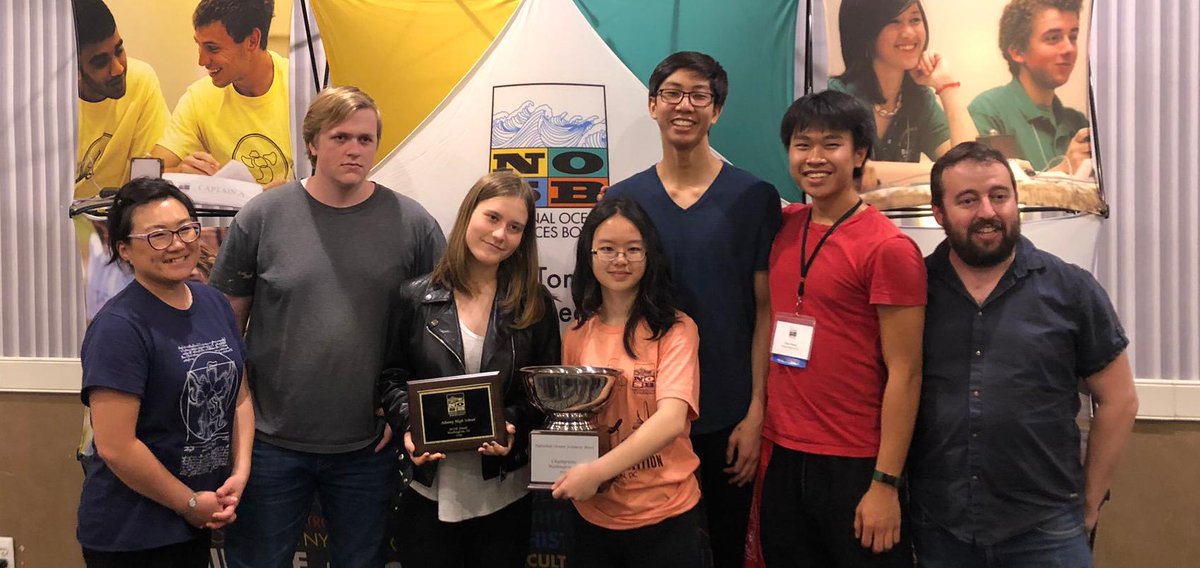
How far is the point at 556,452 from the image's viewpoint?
1.74m

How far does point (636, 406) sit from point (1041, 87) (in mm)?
1804

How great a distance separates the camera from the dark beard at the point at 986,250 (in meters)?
1.73

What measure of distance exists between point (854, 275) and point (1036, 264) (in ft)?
1.45

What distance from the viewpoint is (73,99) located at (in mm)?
3207

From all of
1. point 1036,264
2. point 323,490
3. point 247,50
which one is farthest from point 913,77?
point 247,50

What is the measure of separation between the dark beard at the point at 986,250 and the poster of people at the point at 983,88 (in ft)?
2.34

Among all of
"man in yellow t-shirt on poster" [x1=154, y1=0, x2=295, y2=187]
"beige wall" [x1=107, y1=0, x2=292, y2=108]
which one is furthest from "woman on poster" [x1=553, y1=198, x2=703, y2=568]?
"beige wall" [x1=107, y1=0, x2=292, y2=108]

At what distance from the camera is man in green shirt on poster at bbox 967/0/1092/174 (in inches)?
93.7

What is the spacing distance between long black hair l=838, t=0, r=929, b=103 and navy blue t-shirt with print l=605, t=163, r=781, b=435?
74 cm

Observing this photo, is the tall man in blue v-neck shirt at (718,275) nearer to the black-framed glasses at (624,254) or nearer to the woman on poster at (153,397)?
the black-framed glasses at (624,254)

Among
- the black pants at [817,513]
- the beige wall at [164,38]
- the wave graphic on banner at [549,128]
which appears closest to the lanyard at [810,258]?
the black pants at [817,513]

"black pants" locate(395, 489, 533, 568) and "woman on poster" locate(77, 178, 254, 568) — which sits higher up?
"woman on poster" locate(77, 178, 254, 568)

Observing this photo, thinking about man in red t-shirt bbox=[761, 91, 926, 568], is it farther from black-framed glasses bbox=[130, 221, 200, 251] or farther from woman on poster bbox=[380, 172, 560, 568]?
black-framed glasses bbox=[130, 221, 200, 251]

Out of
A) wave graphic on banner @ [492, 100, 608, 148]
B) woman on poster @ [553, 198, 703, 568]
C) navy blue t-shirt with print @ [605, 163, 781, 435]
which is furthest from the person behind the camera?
wave graphic on banner @ [492, 100, 608, 148]
